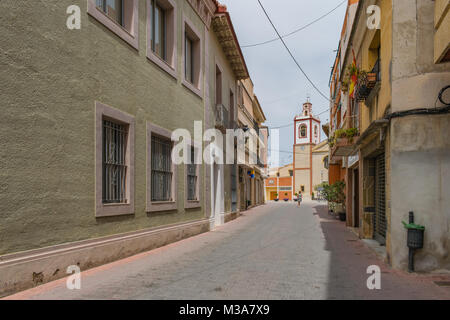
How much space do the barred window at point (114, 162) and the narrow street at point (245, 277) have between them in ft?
4.73

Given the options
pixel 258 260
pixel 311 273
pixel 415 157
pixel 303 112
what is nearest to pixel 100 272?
pixel 258 260

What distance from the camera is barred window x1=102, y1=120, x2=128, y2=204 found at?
7305 mm

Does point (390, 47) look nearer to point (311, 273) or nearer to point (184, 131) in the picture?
point (311, 273)

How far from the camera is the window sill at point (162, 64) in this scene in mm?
9073

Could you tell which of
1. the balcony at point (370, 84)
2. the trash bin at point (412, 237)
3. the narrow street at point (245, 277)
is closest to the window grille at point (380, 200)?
the narrow street at point (245, 277)

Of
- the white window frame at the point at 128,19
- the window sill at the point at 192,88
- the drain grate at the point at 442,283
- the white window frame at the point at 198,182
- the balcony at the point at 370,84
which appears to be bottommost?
the drain grate at the point at 442,283

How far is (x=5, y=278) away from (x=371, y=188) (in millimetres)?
9411

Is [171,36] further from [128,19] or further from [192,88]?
[128,19]

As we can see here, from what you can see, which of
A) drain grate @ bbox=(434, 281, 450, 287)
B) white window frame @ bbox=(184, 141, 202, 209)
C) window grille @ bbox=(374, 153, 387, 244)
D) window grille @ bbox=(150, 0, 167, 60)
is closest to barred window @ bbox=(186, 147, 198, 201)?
white window frame @ bbox=(184, 141, 202, 209)

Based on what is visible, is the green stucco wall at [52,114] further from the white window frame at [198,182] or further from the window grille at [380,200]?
the window grille at [380,200]

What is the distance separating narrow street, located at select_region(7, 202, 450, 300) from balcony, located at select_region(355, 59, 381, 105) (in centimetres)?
402

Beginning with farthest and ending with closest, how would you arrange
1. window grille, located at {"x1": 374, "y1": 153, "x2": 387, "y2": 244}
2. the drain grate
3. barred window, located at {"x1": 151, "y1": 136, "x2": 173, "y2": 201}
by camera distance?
1. barred window, located at {"x1": 151, "y1": 136, "x2": 173, "y2": 201}
2. window grille, located at {"x1": 374, "y1": 153, "x2": 387, "y2": 244}
3. the drain grate

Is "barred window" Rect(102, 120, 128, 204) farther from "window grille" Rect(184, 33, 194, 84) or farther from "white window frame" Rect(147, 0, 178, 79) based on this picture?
"window grille" Rect(184, 33, 194, 84)

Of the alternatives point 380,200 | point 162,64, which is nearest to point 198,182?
point 162,64
